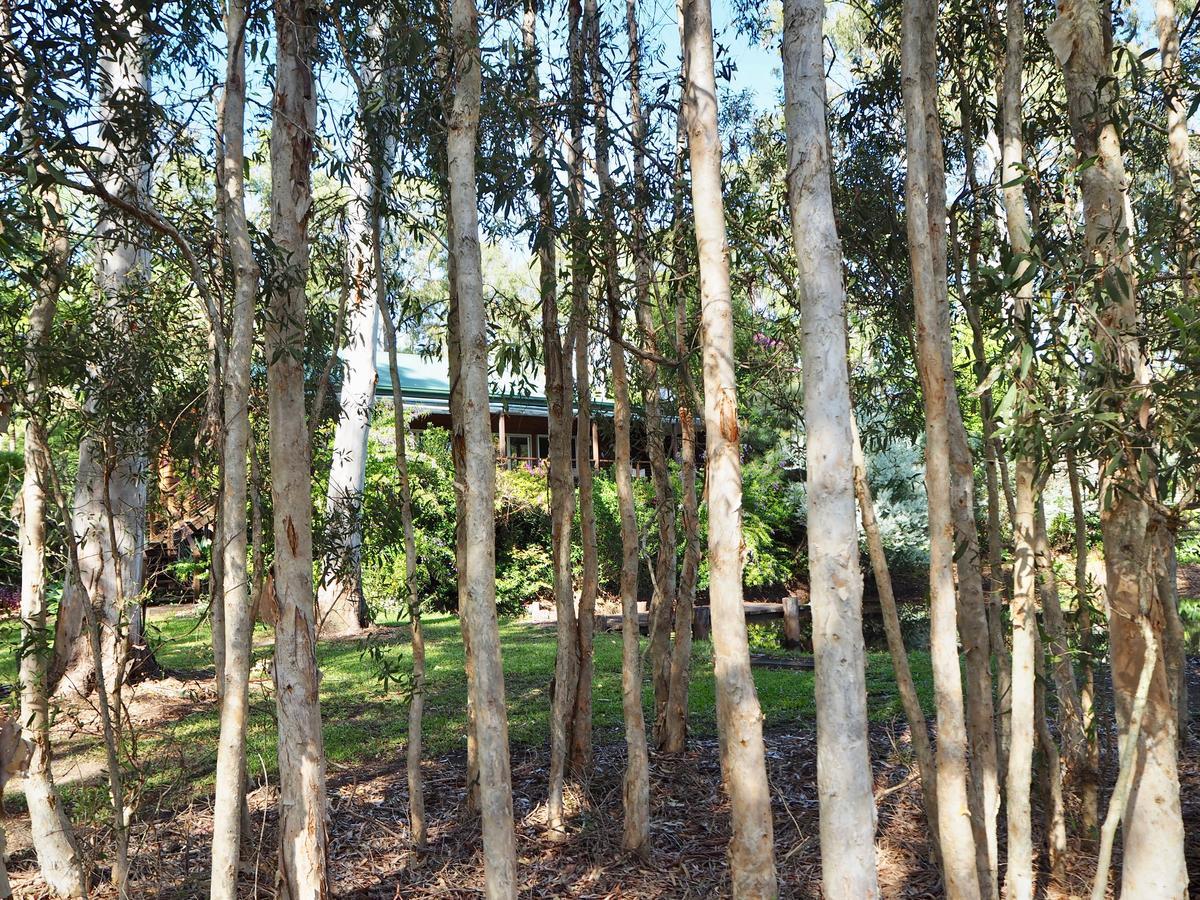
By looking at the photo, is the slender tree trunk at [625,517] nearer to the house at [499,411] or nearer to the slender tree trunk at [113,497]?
the slender tree trunk at [113,497]

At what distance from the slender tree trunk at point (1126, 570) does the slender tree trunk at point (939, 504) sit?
605 millimetres

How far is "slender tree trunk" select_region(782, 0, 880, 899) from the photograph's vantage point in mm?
3514

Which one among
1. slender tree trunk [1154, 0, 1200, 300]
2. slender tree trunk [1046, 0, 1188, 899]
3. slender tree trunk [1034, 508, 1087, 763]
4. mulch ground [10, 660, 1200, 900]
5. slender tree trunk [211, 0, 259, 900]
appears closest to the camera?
slender tree trunk [1046, 0, 1188, 899]

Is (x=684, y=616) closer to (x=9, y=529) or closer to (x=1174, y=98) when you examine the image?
(x=1174, y=98)

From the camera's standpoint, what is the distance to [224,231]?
5.04 meters

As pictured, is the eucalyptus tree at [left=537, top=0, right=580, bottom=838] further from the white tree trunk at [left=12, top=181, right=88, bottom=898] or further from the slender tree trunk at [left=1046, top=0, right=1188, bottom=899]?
the slender tree trunk at [left=1046, top=0, right=1188, bottom=899]

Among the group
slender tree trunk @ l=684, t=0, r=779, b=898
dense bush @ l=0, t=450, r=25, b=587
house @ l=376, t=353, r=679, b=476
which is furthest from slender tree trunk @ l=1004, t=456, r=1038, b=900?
house @ l=376, t=353, r=679, b=476

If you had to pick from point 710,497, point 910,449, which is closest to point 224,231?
point 710,497

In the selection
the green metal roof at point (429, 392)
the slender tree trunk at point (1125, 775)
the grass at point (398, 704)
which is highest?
the green metal roof at point (429, 392)

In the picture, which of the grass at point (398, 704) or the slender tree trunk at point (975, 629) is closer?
the slender tree trunk at point (975, 629)

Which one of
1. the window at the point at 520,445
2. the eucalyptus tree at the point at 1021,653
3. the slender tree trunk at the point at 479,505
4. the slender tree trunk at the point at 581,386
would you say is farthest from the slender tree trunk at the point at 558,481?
the window at the point at 520,445

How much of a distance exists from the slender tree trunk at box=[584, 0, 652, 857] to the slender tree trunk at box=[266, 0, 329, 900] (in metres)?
1.71

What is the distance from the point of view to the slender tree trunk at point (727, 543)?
3.91 metres

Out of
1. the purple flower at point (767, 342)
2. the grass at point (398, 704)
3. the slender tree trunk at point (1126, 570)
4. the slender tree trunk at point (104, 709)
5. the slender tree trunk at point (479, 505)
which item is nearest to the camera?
the slender tree trunk at point (479, 505)
